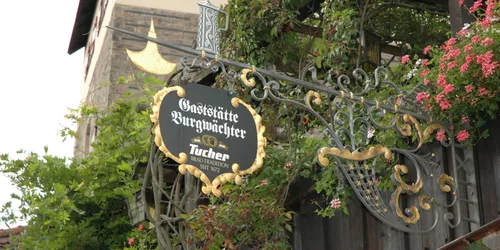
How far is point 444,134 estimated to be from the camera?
338 inches

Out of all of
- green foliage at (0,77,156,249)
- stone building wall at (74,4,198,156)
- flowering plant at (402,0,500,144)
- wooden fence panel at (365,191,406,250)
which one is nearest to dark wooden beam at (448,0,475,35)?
flowering plant at (402,0,500,144)

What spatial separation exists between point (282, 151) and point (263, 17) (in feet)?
4.71

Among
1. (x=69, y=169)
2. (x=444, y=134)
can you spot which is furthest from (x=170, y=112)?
(x=69, y=169)

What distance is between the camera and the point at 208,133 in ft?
26.0

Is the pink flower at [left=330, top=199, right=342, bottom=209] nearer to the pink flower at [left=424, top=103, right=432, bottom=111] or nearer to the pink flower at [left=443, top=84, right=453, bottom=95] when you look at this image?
the pink flower at [left=424, top=103, right=432, bottom=111]

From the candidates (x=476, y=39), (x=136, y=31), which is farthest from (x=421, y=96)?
(x=136, y=31)

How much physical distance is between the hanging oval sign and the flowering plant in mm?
1451

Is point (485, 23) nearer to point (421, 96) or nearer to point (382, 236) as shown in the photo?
point (421, 96)

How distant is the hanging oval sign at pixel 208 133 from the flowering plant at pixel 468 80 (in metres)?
1.45

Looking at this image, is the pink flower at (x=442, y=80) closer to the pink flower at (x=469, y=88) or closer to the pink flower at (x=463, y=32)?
the pink flower at (x=469, y=88)

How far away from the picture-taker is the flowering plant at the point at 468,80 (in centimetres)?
807

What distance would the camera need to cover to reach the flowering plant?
8.07 m

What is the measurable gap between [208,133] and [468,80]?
2.07 metres

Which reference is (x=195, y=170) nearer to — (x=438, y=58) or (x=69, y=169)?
(x=438, y=58)
